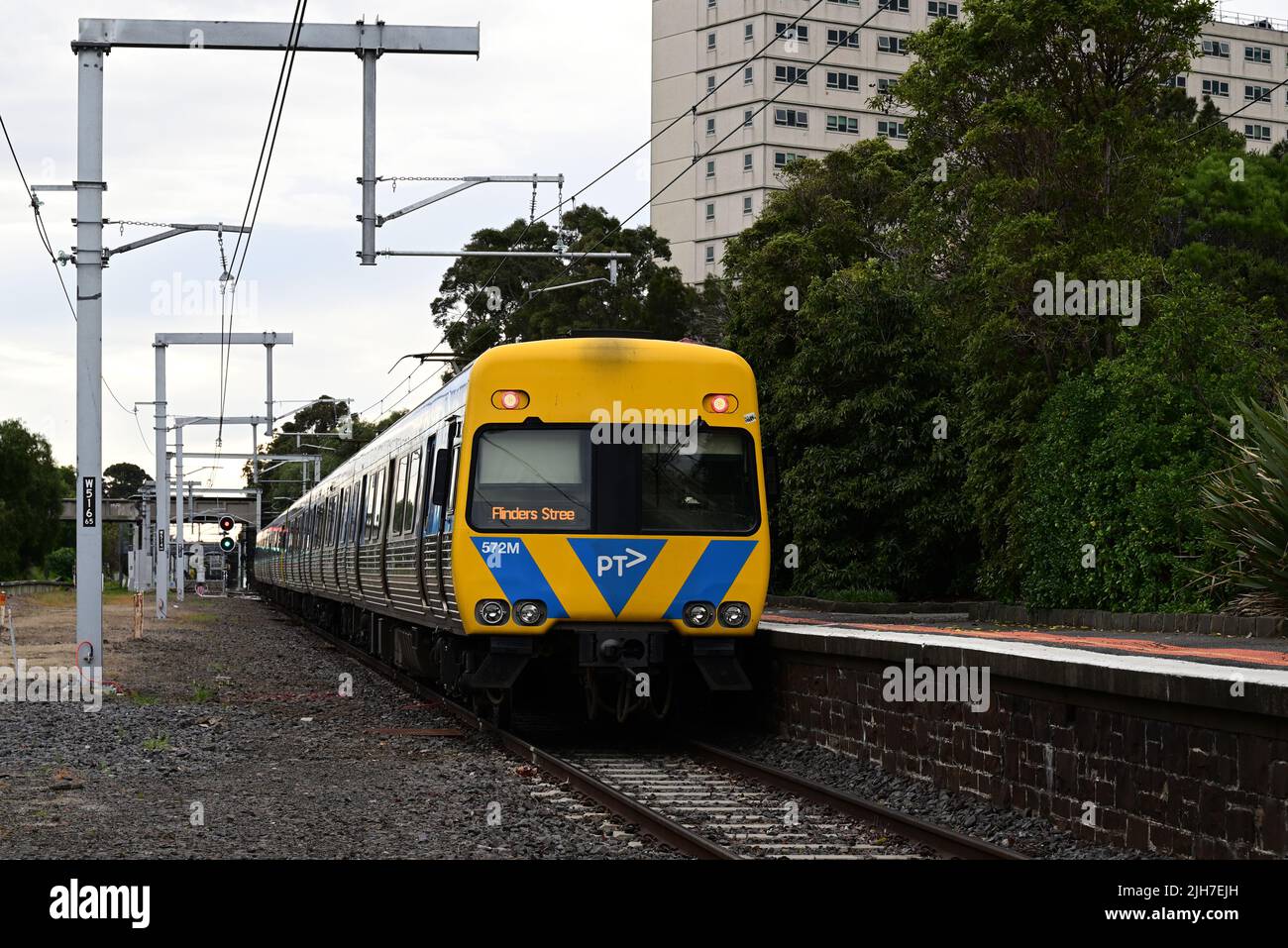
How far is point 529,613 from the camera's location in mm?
12961

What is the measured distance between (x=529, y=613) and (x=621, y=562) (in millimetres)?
786

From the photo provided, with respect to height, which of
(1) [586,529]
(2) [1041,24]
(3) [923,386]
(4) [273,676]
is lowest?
(4) [273,676]

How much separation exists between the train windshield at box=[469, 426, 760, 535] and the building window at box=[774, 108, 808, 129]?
7998 centimetres

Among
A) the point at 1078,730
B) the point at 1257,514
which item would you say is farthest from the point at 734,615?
the point at 1257,514

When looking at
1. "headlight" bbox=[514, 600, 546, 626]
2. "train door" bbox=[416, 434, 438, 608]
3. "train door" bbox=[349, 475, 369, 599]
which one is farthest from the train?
"train door" bbox=[349, 475, 369, 599]

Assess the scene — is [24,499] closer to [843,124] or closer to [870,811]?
[843,124]

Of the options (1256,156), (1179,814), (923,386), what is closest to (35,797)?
(1179,814)

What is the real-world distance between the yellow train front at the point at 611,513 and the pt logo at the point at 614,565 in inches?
0.4

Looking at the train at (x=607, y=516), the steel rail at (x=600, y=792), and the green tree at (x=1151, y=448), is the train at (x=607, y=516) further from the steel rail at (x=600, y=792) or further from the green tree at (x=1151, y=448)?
the green tree at (x=1151, y=448)

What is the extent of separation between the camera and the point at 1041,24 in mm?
25688

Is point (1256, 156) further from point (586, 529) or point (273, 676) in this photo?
point (586, 529)

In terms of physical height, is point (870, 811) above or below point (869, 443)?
below

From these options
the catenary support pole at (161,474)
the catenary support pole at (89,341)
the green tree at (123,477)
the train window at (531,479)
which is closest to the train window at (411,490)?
the catenary support pole at (89,341)
